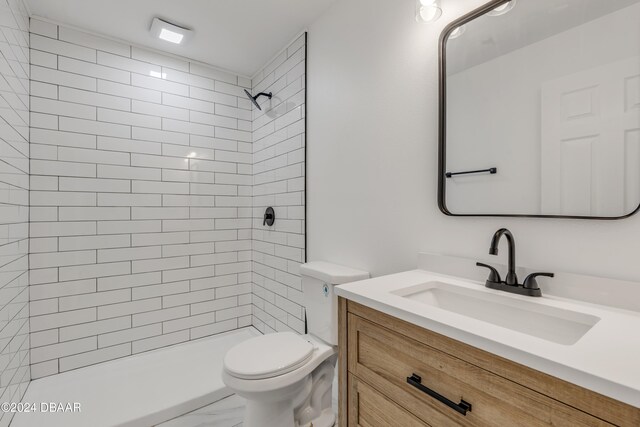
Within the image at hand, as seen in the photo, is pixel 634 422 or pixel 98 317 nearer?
pixel 634 422

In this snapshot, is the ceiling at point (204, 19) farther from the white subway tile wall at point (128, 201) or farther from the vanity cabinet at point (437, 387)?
the vanity cabinet at point (437, 387)

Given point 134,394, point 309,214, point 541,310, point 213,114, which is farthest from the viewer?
point 213,114

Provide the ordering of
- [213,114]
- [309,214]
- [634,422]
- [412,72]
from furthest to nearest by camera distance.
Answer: [213,114]
[309,214]
[412,72]
[634,422]

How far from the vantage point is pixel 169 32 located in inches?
80.9

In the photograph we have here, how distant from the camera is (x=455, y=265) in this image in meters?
1.22

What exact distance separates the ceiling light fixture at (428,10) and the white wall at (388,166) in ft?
0.12

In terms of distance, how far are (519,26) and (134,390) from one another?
267 centimetres

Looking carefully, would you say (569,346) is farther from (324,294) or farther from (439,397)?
(324,294)

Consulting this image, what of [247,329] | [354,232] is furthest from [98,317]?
[354,232]

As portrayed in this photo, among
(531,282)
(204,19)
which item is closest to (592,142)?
(531,282)

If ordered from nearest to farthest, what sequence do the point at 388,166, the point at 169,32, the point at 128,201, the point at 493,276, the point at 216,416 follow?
the point at 493,276 < the point at 388,166 < the point at 216,416 < the point at 169,32 < the point at 128,201

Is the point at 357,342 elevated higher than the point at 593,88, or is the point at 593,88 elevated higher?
the point at 593,88

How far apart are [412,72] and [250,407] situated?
1.73 metres

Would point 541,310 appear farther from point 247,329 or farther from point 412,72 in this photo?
point 247,329
